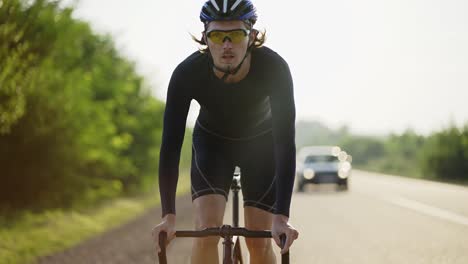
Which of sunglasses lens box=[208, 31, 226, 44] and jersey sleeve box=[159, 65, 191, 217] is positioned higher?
sunglasses lens box=[208, 31, 226, 44]

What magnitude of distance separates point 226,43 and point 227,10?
168 mm

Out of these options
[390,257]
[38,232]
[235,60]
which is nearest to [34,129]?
[38,232]

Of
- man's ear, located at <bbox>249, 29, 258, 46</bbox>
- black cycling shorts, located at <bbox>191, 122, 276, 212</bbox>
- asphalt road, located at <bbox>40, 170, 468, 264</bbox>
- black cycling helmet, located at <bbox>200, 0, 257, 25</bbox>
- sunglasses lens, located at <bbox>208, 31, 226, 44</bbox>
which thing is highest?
black cycling helmet, located at <bbox>200, 0, 257, 25</bbox>

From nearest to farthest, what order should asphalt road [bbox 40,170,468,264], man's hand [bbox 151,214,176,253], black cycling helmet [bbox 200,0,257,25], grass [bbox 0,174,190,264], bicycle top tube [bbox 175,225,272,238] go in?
bicycle top tube [bbox 175,225,272,238] < man's hand [bbox 151,214,176,253] < black cycling helmet [bbox 200,0,257,25] < asphalt road [bbox 40,170,468,264] < grass [bbox 0,174,190,264]

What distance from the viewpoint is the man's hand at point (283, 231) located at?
313 centimetres

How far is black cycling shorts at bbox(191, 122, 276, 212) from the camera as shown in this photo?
4086 mm

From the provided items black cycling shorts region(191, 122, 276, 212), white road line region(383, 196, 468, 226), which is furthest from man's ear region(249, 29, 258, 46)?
white road line region(383, 196, 468, 226)

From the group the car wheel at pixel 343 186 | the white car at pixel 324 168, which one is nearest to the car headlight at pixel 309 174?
the white car at pixel 324 168

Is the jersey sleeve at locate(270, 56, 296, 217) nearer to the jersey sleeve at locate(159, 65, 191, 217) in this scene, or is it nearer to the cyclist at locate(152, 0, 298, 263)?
the cyclist at locate(152, 0, 298, 263)

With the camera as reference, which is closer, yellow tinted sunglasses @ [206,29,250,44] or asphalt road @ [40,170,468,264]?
yellow tinted sunglasses @ [206,29,250,44]

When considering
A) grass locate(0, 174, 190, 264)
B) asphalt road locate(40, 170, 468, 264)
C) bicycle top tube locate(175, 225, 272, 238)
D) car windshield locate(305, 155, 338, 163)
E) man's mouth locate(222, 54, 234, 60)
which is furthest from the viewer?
car windshield locate(305, 155, 338, 163)

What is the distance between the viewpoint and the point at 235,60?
141 inches

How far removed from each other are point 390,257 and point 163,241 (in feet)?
19.4

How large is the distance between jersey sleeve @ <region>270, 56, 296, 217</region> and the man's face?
0.99 feet
